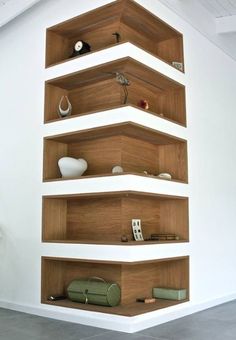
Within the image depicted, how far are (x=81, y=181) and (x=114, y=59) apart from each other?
1168 millimetres

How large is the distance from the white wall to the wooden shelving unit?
0.09m

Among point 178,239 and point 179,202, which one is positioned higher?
point 179,202

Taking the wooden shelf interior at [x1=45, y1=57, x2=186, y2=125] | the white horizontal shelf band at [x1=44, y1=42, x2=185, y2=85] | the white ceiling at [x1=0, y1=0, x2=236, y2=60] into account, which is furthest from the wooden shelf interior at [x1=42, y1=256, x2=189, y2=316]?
the white ceiling at [x1=0, y1=0, x2=236, y2=60]

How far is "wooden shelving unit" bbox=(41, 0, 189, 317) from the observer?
164 inches

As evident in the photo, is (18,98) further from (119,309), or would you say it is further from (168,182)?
(119,309)

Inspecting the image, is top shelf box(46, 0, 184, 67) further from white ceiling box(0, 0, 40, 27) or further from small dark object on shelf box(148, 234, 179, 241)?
small dark object on shelf box(148, 234, 179, 241)

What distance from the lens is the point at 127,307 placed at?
390 cm

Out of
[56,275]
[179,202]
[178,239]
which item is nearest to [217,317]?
[178,239]

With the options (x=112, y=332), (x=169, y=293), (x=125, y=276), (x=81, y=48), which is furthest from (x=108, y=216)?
(x=81, y=48)

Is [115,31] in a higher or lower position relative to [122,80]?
higher

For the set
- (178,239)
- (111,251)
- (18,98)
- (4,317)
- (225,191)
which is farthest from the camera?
(225,191)

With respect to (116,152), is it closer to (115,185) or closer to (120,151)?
(120,151)

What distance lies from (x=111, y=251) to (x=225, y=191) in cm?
216

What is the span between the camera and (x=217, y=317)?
4129 mm
